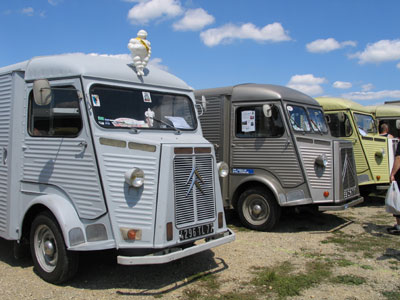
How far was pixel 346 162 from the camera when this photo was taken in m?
7.57

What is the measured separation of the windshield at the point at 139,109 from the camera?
4867 millimetres

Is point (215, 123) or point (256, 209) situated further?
point (215, 123)

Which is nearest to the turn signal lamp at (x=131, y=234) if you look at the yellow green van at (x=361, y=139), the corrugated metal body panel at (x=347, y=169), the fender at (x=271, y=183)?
the fender at (x=271, y=183)

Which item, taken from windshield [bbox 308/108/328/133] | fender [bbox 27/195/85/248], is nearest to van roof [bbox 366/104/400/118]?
windshield [bbox 308/108/328/133]

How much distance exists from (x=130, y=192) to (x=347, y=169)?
461 cm

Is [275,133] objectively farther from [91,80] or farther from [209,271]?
[91,80]

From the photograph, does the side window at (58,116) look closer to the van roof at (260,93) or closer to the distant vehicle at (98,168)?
the distant vehicle at (98,168)

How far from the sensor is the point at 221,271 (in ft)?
17.7

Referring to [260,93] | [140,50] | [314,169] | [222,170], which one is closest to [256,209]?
[314,169]

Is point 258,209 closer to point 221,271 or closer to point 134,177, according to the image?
point 221,271

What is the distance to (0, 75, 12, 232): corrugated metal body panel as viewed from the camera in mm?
5309

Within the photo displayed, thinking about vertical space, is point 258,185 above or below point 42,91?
below

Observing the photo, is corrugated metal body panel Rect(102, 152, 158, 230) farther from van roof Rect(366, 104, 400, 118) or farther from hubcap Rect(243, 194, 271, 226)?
van roof Rect(366, 104, 400, 118)

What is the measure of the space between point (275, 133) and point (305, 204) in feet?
4.52
